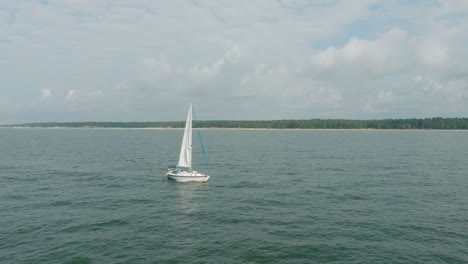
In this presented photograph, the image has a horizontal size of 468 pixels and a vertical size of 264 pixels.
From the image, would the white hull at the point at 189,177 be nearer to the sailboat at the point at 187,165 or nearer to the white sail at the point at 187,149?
the sailboat at the point at 187,165

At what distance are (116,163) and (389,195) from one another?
69067mm

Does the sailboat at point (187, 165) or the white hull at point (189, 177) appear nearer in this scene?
the white hull at point (189, 177)

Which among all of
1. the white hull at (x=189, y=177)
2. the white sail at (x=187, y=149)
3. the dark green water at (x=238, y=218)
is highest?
the white sail at (x=187, y=149)

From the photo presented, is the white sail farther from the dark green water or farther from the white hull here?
the dark green water

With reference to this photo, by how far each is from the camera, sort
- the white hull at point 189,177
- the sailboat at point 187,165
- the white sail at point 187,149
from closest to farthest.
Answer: the white hull at point 189,177
the sailboat at point 187,165
the white sail at point 187,149

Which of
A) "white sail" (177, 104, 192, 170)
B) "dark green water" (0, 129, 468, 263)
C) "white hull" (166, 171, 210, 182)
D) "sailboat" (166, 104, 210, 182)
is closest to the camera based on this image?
"dark green water" (0, 129, 468, 263)

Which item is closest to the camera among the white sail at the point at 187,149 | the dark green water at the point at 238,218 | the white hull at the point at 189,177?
the dark green water at the point at 238,218

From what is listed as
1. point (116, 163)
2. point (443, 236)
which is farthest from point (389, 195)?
point (116, 163)

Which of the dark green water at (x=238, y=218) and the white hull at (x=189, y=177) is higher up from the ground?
the white hull at (x=189, y=177)

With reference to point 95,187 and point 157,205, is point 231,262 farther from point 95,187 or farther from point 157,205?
point 95,187

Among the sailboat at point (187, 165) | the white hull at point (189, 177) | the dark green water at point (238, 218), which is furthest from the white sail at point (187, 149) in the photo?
the dark green water at point (238, 218)

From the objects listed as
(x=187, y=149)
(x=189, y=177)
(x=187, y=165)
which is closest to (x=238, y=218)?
(x=189, y=177)

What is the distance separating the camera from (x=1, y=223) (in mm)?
36219

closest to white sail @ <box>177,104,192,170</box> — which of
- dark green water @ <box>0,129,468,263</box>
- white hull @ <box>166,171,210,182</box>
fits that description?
white hull @ <box>166,171,210,182</box>
